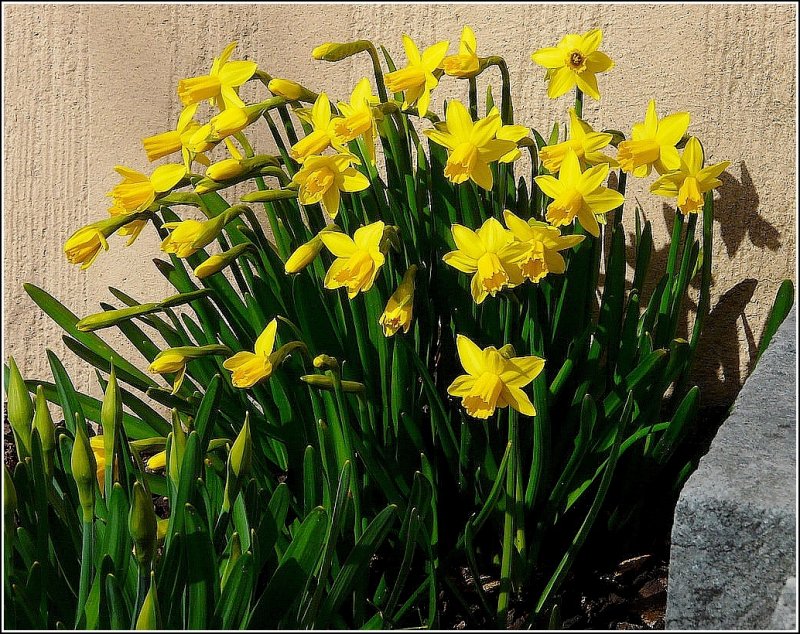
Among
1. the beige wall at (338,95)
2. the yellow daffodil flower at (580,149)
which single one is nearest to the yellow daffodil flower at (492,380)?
the yellow daffodil flower at (580,149)

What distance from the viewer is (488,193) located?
1517 mm

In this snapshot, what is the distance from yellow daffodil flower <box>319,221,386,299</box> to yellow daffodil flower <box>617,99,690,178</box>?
0.49 meters

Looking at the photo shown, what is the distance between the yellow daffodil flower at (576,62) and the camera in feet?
4.74

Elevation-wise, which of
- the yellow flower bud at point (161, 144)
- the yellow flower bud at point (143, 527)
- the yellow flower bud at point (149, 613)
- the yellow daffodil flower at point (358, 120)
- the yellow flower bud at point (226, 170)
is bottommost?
the yellow flower bud at point (149, 613)

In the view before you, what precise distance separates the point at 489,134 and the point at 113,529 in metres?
0.79

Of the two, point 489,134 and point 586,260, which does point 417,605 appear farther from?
point 489,134

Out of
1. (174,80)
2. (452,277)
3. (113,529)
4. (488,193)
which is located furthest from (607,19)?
(113,529)

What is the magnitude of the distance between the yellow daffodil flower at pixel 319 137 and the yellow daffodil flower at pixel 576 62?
39cm

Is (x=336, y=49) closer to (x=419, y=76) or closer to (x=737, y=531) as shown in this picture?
(x=419, y=76)

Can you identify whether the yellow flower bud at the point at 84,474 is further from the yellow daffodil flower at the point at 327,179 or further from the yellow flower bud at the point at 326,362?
the yellow daffodil flower at the point at 327,179

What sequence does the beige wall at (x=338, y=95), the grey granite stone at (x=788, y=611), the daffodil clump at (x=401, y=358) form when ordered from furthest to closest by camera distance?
the beige wall at (x=338, y=95) < the daffodil clump at (x=401, y=358) < the grey granite stone at (x=788, y=611)

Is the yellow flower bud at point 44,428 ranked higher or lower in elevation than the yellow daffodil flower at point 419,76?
lower

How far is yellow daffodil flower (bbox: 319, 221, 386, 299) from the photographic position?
1244 millimetres

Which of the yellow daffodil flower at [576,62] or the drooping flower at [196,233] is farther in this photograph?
the yellow daffodil flower at [576,62]
